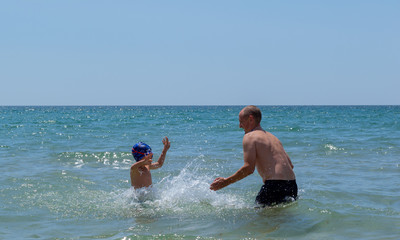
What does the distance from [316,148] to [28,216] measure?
10169mm

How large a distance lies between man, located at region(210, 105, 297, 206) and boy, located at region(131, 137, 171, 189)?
1.58m

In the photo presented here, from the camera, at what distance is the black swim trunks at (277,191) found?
554cm

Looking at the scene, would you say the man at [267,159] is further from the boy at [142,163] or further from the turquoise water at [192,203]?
the boy at [142,163]

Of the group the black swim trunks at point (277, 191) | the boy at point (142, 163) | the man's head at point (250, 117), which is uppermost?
the man's head at point (250, 117)

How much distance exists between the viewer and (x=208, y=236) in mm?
4980

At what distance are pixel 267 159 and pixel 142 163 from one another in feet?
6.25

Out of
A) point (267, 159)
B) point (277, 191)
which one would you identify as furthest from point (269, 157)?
point (277, 191)

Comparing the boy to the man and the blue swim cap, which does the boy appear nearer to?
the blue swim cap

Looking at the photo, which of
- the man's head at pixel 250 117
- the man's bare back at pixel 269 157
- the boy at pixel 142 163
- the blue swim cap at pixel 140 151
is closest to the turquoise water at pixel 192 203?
the boy at pixel 142 163

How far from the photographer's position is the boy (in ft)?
21.7

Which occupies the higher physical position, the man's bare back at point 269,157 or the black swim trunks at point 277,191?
the man's bare back at point 269,157

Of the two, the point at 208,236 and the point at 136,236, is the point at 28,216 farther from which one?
the point at 208,236

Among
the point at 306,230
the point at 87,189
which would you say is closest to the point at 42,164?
the point at 87,189

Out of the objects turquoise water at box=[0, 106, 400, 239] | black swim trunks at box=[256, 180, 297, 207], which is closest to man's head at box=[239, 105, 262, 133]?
black swim trunks at box=[256, 180, 297, 207]
